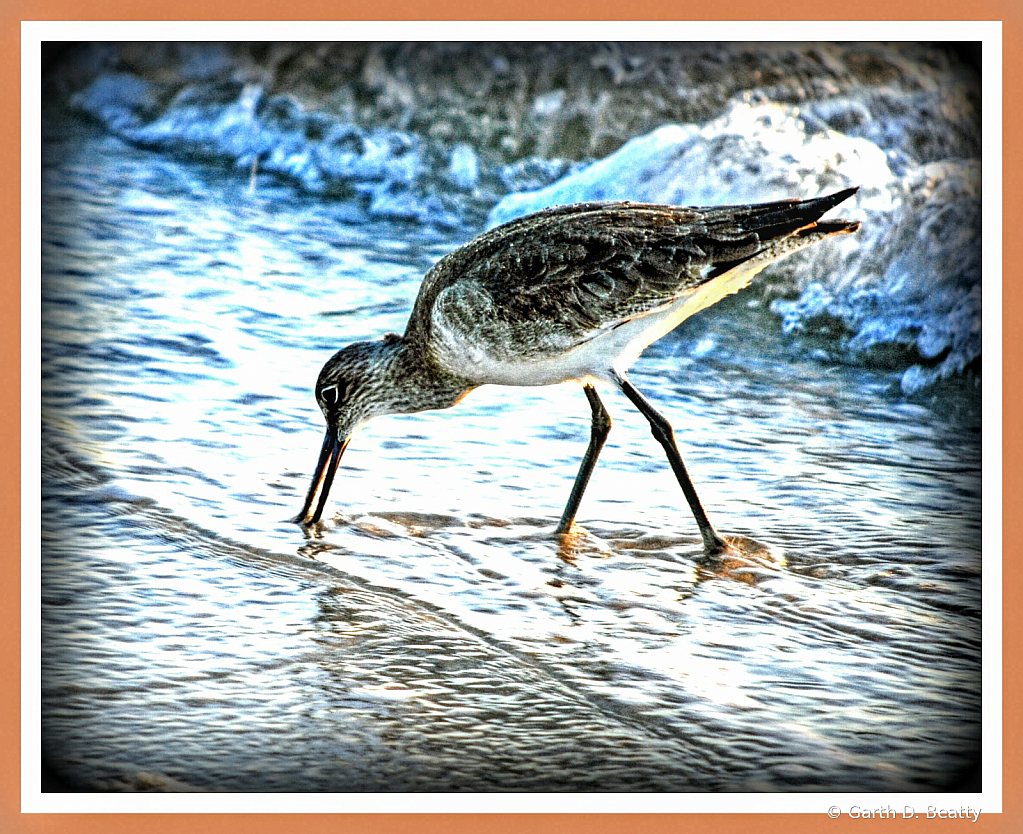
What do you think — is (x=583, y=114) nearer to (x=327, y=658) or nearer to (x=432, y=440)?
(x=432, y=440)

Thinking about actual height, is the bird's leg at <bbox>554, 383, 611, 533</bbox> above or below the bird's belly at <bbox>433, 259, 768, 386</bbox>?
below

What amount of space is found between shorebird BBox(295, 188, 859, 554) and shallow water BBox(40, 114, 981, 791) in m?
0.49

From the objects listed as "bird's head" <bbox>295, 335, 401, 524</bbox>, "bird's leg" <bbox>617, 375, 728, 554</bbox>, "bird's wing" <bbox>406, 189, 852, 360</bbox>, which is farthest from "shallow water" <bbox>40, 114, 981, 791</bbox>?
"bird's wing" <bbox>406, 189, 852, 360</bbox>

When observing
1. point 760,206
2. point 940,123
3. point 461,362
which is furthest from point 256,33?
point 940,123

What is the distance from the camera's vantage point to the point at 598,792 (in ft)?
14.1

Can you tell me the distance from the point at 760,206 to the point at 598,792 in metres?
2.79

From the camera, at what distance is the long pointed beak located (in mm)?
6176

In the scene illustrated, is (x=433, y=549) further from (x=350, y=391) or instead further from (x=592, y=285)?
(x=592, y=285)

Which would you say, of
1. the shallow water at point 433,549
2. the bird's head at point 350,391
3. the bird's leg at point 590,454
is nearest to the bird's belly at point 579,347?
the bird's leg at point 590,454

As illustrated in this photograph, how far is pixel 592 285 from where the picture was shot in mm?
5742

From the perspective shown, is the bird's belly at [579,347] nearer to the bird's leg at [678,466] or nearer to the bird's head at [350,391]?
the bird's leg at [678,466]

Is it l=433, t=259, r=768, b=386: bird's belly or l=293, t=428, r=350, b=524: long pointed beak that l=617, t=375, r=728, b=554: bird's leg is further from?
l=293, t=428, r=350, b=524: long pointed beak

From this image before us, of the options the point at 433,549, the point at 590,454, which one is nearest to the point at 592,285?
the point at 590,454

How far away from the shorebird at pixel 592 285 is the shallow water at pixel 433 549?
0.49 m
